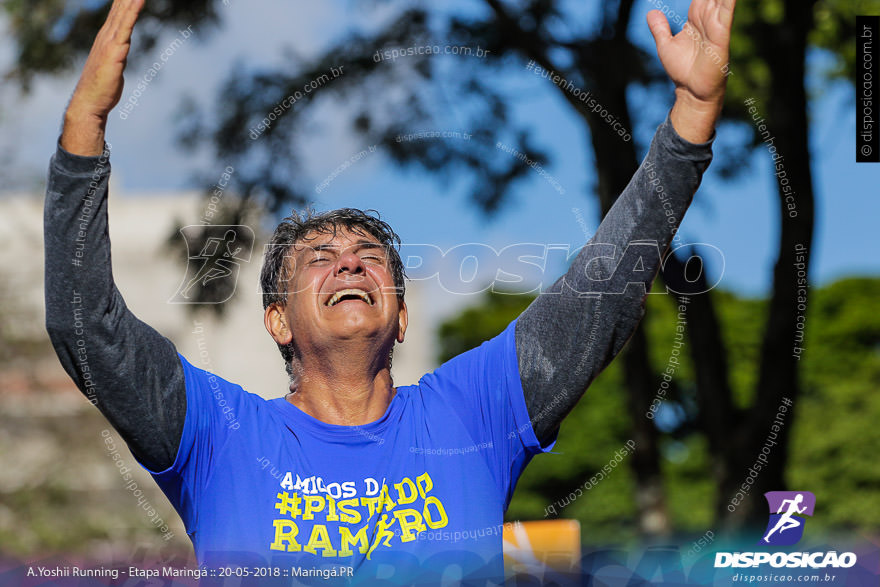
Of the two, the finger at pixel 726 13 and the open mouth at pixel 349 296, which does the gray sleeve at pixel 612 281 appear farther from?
the open mouth at pixel 349 296

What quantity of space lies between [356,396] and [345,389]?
1.2 inches

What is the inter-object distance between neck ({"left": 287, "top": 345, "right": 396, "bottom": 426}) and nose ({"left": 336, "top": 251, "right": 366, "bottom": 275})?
0.19 m

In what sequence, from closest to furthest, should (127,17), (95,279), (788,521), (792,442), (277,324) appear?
1. (95,279)
2. (127,17)
3. (277,324)
4. (788,521)
5. (792,442)

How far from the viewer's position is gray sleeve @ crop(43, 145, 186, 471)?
5.50 feet

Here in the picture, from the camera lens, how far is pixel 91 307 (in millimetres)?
1679

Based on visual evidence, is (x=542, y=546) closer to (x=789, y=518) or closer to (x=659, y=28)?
(x=659, y=28)

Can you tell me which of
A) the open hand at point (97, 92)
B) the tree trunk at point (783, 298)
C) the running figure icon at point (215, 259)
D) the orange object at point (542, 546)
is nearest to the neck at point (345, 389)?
the orange object at point (542, 546)

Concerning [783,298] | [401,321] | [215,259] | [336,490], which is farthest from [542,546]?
[783,298]

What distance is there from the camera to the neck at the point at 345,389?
6.83ft

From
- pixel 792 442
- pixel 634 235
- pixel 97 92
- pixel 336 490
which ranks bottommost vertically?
pixel 792 442

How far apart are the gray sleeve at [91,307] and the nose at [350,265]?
51cm

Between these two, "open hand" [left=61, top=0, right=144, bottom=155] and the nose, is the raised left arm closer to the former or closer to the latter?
the nose

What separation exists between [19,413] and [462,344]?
25.8 ft

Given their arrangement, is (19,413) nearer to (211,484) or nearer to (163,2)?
(163,2)
